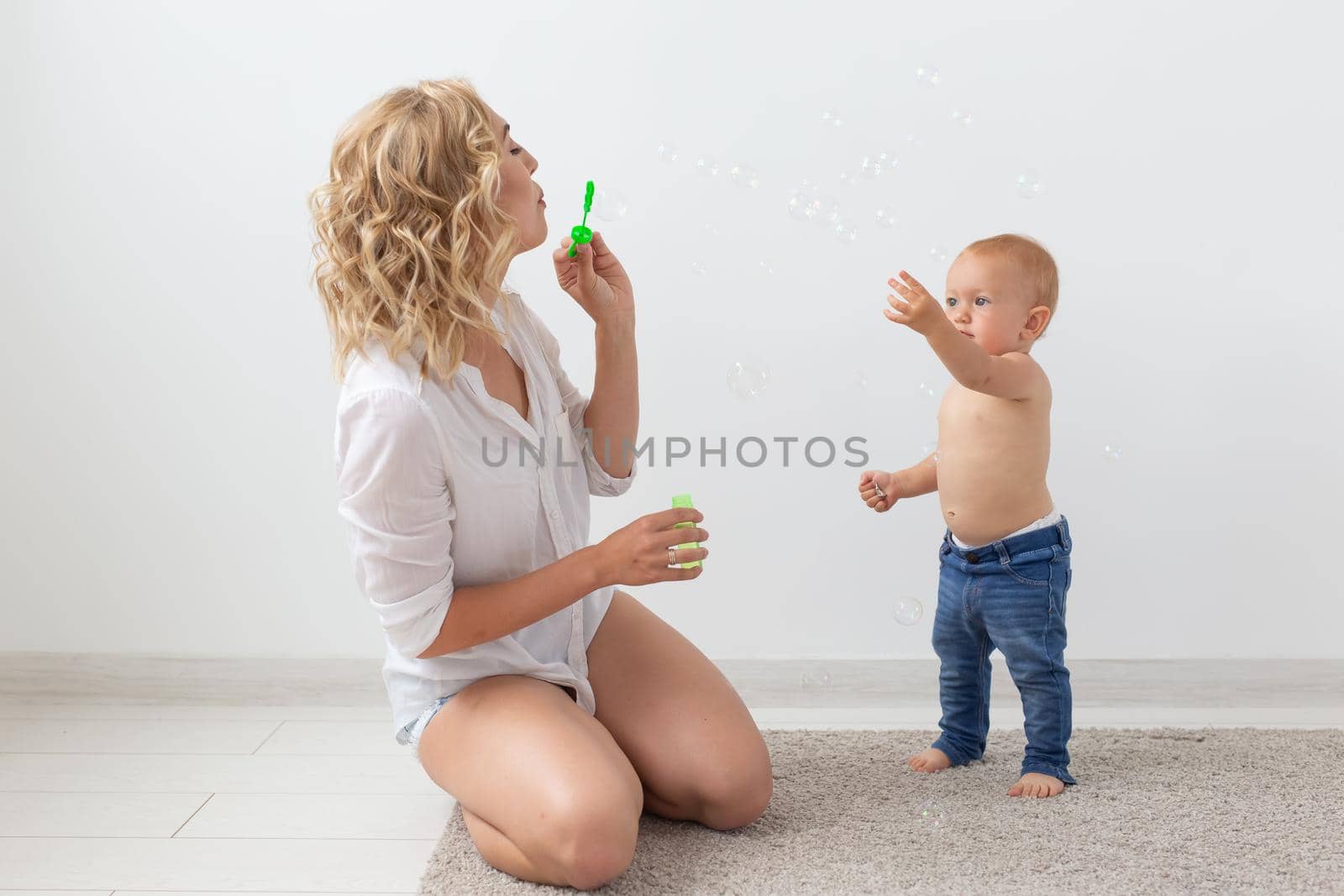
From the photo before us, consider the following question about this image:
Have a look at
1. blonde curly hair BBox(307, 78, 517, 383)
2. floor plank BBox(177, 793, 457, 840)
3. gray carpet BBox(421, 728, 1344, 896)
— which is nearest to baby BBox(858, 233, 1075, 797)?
gray carpet BBox(421, 728, 1344, 896)

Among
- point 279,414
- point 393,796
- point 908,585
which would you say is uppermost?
point 279,414

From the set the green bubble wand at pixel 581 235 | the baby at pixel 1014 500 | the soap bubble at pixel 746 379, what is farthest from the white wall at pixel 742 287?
the green bubble wand at pixel 581 235

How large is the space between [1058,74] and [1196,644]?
1107mm

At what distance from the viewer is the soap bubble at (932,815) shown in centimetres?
169

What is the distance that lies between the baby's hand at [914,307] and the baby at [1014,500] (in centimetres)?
21

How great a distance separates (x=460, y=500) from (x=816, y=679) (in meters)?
0.98

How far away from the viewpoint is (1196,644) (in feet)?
7.61

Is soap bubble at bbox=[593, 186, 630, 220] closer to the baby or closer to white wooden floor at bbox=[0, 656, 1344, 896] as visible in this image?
the baby

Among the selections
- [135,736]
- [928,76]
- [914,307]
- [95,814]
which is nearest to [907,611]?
[914,307]

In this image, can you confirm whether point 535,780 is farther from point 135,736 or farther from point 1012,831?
point 135,736

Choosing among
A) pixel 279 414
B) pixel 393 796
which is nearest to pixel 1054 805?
pixel 393 796

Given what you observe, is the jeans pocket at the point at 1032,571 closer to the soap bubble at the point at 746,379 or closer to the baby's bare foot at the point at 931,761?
the baby's bare foot at the point at 931,761

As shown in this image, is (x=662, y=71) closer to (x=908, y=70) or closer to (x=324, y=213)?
(x=908, y=70)

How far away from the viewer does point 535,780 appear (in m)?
1.49
